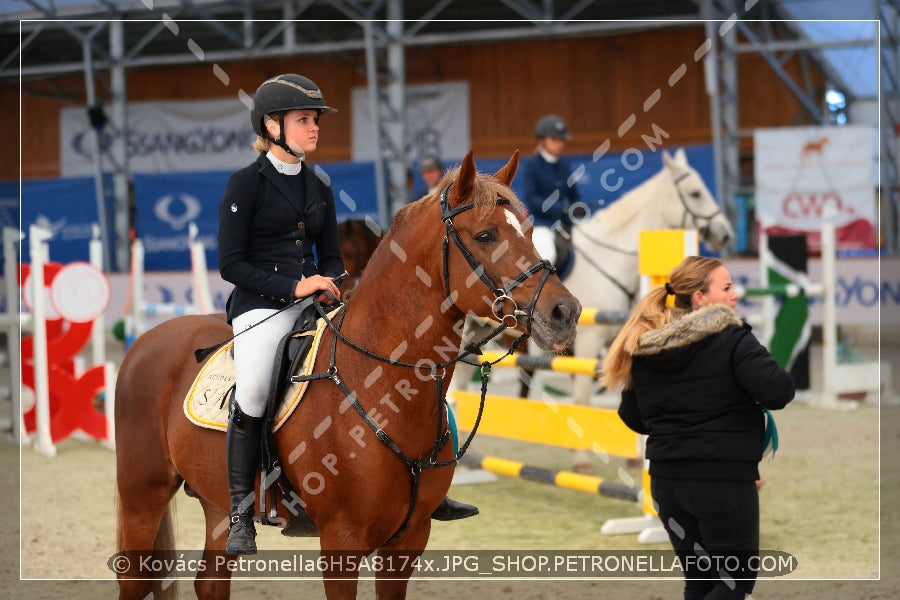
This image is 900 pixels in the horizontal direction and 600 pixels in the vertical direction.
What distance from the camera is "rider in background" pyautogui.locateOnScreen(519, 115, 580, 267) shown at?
6938mm

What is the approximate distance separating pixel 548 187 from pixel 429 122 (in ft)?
39.8

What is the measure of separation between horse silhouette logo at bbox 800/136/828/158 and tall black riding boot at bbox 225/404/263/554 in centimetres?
1266

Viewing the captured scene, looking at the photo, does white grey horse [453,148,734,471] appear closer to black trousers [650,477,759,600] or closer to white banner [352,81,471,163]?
black trousers [650,477,759,600]

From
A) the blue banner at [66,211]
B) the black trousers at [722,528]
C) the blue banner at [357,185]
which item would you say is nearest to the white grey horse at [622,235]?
the black trousers at [722,528]

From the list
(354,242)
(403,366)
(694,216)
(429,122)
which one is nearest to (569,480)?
(694,216)

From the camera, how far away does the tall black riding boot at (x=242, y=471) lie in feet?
9.87

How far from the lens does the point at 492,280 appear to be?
2686 mm

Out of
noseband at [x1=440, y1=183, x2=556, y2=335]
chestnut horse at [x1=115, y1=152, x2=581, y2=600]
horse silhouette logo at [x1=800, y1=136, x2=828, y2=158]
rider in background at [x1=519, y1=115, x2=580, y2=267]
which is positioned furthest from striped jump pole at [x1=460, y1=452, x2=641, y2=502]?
horse silhouette logo at [x1=800, y1=136, x2=828, y2=158]

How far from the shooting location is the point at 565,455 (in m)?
7.76

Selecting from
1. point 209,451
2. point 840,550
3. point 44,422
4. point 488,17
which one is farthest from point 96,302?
point 488,17

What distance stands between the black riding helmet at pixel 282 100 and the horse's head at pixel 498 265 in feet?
1.82

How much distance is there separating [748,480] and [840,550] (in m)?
2.19

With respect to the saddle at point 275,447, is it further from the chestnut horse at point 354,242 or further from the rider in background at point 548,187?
the chestnut horse at point 354,242

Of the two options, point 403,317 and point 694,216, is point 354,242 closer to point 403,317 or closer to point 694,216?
point 694,216
